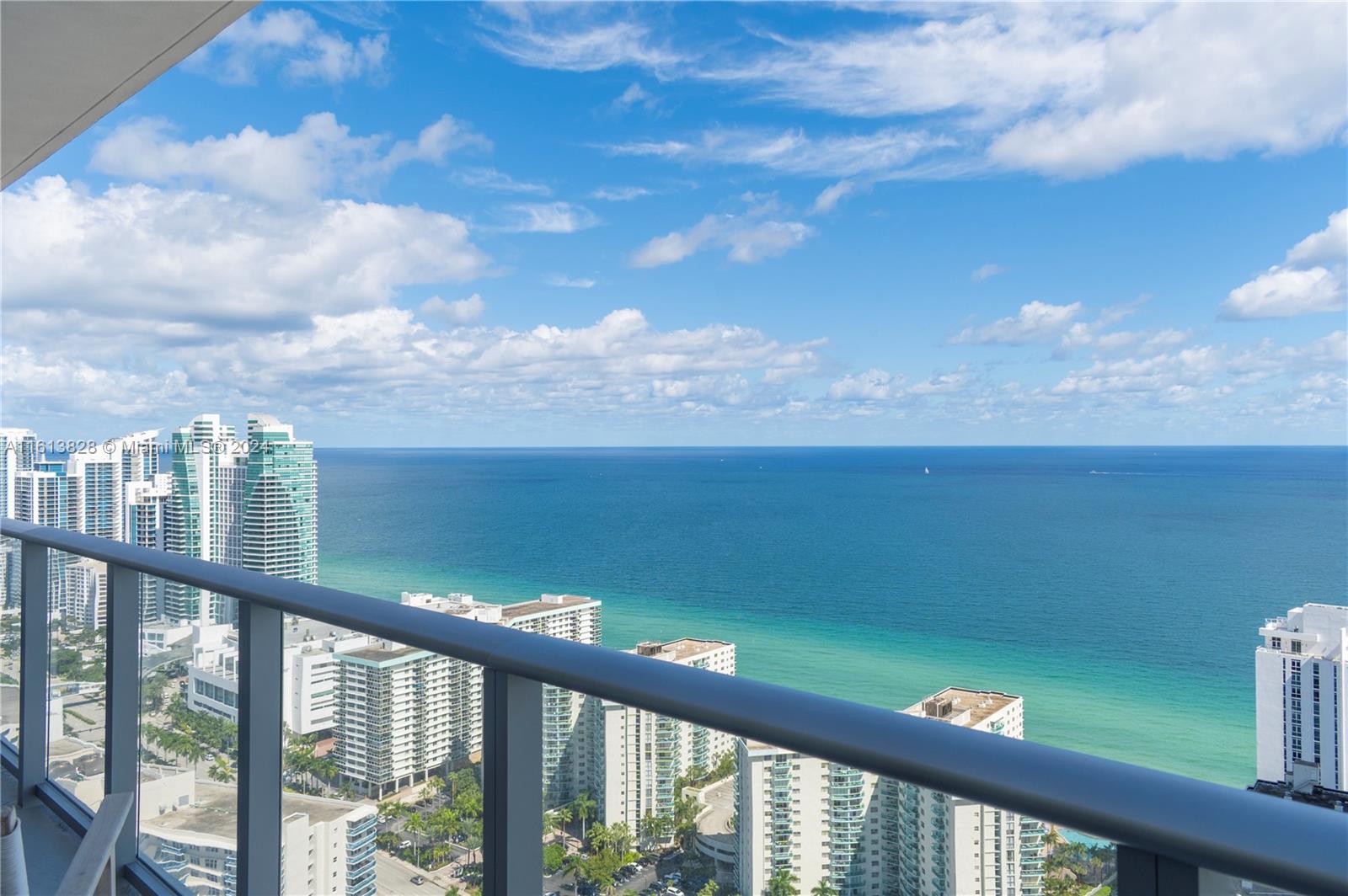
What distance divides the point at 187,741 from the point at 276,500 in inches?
663

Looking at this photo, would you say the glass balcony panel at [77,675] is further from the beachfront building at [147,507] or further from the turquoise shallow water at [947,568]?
the turquoise shallow water at [947,568]

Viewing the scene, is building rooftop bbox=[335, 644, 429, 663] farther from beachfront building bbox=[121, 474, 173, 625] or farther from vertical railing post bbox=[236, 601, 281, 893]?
beachfront building bbox=[121, 474, 173, 625]

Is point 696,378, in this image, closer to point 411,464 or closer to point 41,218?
point 411,464

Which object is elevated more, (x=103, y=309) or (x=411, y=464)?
(x=103, y=309)

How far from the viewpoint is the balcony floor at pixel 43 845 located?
6.76 feet

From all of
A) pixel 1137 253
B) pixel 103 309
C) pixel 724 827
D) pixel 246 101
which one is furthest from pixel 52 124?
pixel 1137 253

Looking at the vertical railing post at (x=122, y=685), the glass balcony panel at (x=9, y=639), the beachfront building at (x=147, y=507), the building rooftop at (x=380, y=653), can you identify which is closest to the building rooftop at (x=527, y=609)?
the building rooftop at (x=380, y=653)

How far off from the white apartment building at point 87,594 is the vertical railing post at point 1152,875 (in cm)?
237

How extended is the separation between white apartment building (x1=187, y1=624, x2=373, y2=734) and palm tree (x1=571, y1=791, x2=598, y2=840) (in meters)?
0.45

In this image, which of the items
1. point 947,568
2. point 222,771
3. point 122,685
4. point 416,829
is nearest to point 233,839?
point 222,771

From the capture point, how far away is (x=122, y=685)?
7.07 feet

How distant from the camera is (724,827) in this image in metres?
0.93

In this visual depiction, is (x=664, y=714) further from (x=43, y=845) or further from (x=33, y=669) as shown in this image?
(x=33, y=669)

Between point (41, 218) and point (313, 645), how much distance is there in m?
11.4
